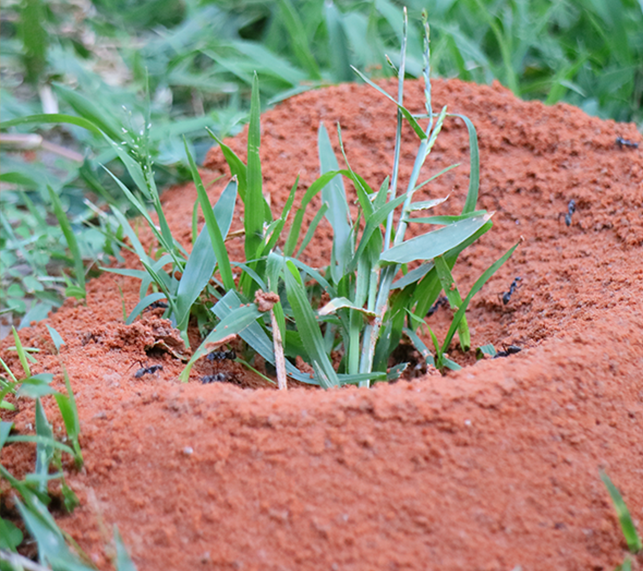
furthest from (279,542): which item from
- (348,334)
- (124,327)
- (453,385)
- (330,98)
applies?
(330,98)

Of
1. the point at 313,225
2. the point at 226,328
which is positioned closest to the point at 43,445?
the point at 226,328

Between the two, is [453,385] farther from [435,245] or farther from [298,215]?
[298,215]

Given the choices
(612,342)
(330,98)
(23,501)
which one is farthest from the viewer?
(330,98)

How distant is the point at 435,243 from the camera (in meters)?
1.37

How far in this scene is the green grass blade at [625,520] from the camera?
0.90 m

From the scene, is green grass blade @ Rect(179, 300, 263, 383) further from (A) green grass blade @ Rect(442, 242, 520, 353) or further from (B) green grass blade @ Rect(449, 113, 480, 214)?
(B) green grass blade @ Rect(449, 113, 480, 214)

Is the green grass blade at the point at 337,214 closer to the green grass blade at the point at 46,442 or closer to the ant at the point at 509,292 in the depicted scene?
the ant at the point at 509,292

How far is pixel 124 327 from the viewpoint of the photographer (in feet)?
4.54

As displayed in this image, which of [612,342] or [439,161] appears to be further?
[439,161]

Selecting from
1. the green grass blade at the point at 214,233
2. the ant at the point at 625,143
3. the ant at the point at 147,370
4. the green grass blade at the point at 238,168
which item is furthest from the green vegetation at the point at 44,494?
the ant at the point at 625,143

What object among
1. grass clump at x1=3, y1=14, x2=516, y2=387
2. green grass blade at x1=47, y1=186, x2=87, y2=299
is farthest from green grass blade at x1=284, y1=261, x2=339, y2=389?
green grass blade at x1=47, y1=186, x2=87, y2=299

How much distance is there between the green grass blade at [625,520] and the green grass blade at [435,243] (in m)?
0.58

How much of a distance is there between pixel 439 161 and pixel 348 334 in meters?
0.83

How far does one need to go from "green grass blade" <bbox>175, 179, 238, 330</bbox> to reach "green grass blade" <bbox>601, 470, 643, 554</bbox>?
35.6 inches
